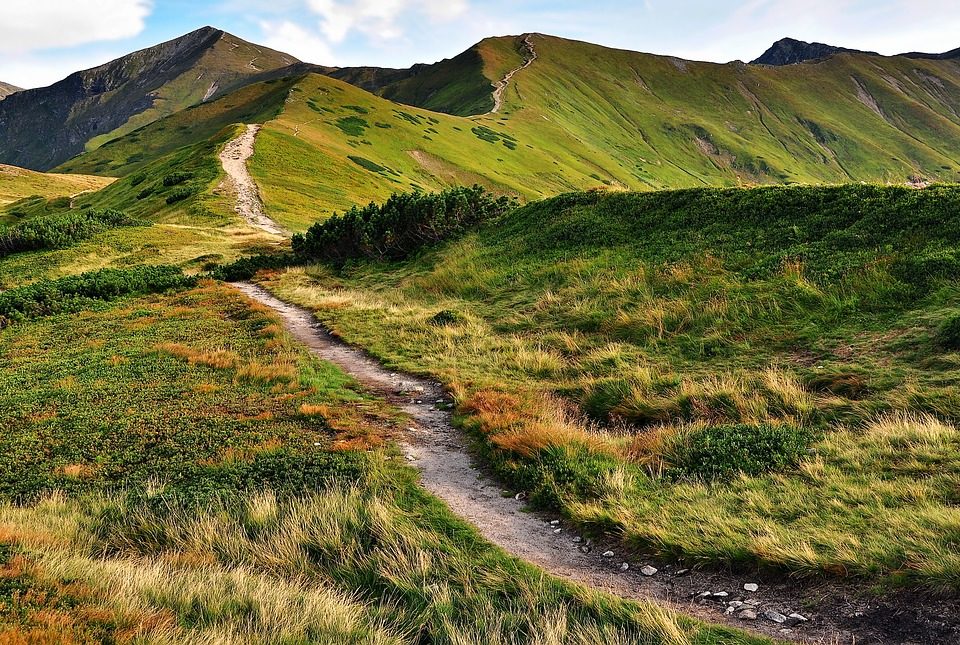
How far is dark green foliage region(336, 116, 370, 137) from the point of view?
315ft

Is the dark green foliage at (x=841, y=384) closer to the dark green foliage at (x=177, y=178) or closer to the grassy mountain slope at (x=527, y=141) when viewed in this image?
the grassy mountain slope at (x=527, y=141)

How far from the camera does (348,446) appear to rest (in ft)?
28.5

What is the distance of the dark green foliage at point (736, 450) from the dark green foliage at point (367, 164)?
75.0 m

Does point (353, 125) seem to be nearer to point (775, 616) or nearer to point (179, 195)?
point (179, 195)

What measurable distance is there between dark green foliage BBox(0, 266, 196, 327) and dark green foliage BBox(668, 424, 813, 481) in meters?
23.1

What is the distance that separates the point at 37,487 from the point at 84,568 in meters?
3.54

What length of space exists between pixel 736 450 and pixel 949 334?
5351 millimetres

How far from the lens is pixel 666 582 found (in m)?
5.56

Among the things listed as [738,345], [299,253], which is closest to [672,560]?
[738,345]

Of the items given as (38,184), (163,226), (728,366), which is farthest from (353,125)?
(728,366)

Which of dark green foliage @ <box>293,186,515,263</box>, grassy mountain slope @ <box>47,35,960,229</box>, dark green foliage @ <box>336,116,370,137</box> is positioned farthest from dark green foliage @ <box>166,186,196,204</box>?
dark green foliage @ <box>336,116,370,137</box>

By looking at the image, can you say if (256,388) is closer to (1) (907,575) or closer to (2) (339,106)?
(1) (907,575)

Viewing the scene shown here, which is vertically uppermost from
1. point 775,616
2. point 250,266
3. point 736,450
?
point 250,266

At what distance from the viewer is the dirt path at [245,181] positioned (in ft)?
161
